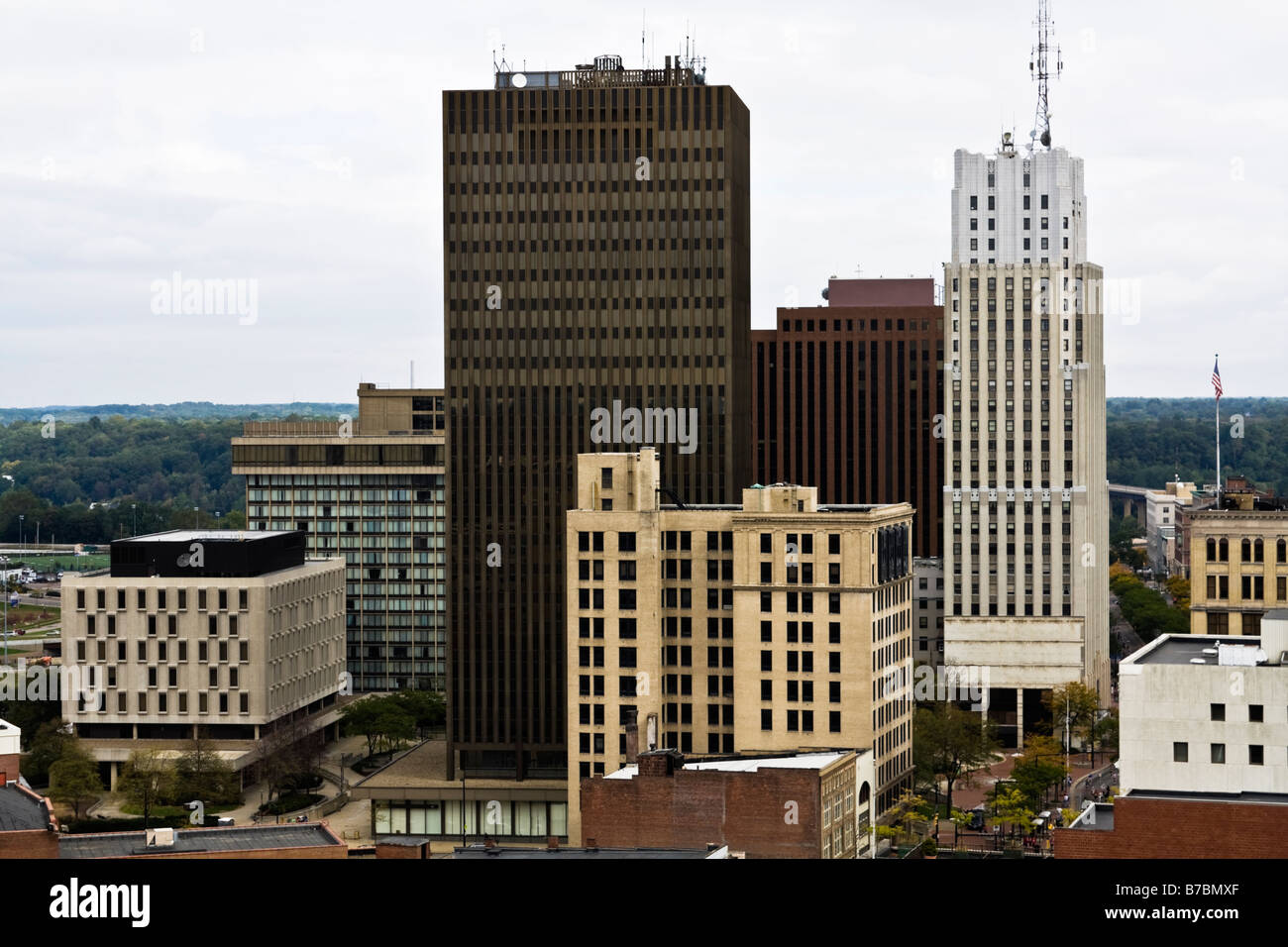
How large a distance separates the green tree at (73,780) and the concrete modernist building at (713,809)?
182ft

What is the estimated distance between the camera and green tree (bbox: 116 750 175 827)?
5541 inches

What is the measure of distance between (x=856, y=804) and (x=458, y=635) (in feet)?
163

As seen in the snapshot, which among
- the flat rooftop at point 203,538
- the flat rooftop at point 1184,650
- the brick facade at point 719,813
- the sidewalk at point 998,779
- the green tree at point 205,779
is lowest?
the sidewalk at point 998,779

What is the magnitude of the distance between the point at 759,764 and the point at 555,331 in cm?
5490

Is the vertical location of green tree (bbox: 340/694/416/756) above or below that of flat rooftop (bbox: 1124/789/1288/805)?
below

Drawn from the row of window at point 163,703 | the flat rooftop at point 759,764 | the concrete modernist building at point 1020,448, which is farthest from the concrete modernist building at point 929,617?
the flat rooftop at point 759,764

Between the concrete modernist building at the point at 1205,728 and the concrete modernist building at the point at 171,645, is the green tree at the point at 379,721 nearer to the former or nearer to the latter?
the concrete modernist building at the point at 171,645

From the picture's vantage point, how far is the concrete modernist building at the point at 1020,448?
18162 cm

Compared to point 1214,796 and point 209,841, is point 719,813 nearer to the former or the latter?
point 1214,796

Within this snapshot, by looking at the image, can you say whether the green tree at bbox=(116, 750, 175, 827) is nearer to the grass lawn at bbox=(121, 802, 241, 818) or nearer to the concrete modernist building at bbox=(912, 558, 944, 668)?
the grass lawn at bbox=(121, 802, 241, 818)

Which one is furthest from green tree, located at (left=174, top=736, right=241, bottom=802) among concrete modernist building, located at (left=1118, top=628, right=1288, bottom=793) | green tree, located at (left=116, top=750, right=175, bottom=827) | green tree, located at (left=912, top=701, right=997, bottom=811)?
concrete modernist building, located at (left=1118, top=628, right=1288, bottom=793)

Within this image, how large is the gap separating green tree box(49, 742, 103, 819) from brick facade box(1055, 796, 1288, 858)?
88330 millimetres

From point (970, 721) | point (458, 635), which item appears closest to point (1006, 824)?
point (970, 721)

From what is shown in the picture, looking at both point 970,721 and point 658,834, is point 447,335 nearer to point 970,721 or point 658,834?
point 970,721
